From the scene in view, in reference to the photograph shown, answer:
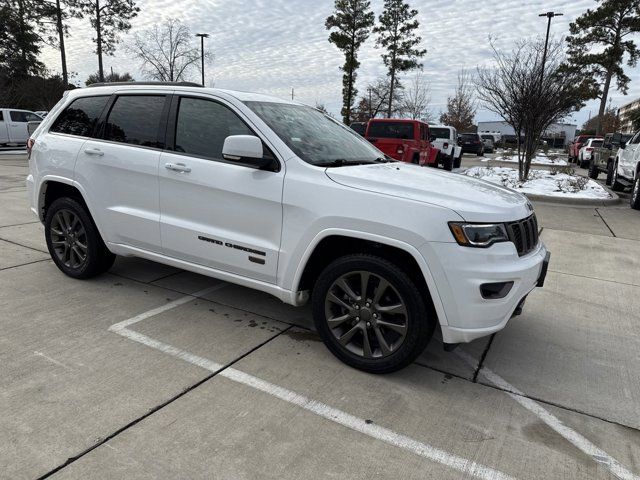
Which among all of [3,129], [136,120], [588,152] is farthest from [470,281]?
Result: [588,152]

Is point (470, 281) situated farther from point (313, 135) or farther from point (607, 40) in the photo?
point (607, 40)

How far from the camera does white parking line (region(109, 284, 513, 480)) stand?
7.73ft

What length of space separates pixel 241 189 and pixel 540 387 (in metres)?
2.39

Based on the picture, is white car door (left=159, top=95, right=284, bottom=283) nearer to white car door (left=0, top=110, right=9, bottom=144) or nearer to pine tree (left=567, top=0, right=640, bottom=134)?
white car door (left=0, top=110, right=9, bottom=144)

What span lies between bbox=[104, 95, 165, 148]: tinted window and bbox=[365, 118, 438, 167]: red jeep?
32.5 feet

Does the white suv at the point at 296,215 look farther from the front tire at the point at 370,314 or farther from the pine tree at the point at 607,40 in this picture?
the pine tree at the point at 607,40

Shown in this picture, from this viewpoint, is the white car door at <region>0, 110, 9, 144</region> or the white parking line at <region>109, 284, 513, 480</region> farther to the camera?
the white car door at <region>0, 110, 9, 144</region>

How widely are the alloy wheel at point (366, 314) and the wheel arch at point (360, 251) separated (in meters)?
0.17

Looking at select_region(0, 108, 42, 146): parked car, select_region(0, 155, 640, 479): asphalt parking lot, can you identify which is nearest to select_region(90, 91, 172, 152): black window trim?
select_region(0, 155, 640, 479): asphalt parking lot

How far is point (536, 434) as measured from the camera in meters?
2.64

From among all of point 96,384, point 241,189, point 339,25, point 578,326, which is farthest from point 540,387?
point 339,25

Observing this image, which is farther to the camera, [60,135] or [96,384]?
[60,135]

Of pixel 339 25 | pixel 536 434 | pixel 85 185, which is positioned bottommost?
pixel 536 434

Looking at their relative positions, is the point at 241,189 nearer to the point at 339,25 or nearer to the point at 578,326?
the point at 578,326
